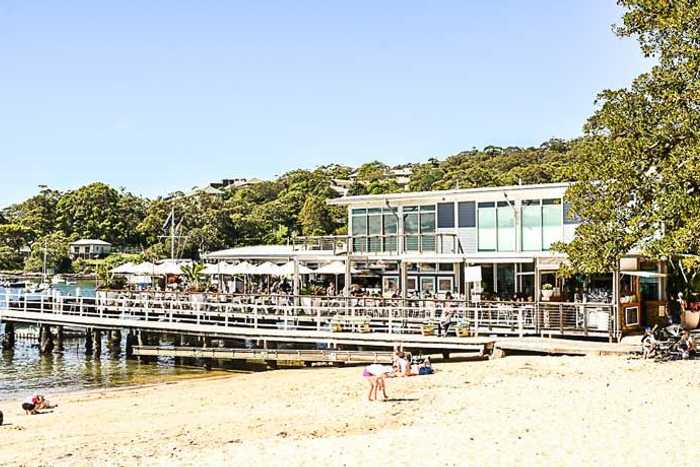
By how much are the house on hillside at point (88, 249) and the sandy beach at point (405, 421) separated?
89.4 metres

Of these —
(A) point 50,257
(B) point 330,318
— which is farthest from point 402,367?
(A) point 50,257

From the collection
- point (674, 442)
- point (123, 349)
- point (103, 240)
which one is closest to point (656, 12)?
point (674, 442)

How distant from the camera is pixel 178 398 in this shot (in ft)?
70.1

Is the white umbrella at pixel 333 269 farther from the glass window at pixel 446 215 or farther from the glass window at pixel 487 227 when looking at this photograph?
the glass window at pixel 487 227

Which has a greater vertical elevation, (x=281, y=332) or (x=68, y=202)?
(x=68, y=202)

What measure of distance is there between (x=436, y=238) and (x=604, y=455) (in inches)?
752

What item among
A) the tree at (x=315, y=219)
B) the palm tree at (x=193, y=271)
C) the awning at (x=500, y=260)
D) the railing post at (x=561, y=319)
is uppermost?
the tree at (x=315, y=219)

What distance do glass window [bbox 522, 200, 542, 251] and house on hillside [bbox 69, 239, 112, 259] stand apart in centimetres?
8918

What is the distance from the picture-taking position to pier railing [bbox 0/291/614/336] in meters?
24.7

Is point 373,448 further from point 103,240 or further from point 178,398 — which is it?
point 103,240

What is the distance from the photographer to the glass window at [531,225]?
28.9 metres

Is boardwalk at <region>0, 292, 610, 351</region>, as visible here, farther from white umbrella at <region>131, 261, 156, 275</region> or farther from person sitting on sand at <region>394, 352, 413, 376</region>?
white umbrella at <region>131, 261, 156, 275</region>

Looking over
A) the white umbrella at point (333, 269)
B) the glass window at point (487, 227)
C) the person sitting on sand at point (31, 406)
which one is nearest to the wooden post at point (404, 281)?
the white umbrella at point (333, 269)

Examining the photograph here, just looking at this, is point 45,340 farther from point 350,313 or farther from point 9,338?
point 350,313
